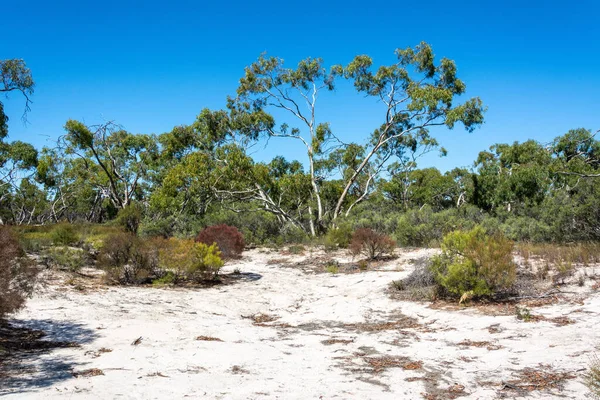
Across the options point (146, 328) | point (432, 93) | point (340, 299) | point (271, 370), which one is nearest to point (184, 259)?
point (340, 299)

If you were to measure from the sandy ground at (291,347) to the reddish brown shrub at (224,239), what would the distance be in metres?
5.97

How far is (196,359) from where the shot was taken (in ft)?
18.7

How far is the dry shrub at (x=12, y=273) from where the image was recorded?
5.58 meters

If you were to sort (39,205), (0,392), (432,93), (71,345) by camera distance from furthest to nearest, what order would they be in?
(39,205)
(432,93)
(71,345)
(0,392)

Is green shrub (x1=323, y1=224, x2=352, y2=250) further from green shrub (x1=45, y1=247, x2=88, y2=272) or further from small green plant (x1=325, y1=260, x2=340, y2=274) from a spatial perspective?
green shrub (x1=45, y1=247, x2=88, y2=272)

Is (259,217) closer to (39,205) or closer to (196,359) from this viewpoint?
(196,359)

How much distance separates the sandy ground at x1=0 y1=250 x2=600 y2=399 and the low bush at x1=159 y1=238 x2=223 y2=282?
4.18 ft

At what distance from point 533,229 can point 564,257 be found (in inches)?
311

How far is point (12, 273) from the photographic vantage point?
581 centimetres

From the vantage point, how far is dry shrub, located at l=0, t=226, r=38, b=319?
558 centimetres

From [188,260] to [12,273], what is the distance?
6.37 metres

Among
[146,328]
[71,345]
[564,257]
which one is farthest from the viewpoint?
[564,257]

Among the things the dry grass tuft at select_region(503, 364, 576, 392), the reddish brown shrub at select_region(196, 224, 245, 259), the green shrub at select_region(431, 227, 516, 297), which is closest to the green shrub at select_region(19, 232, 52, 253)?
the reddish brown shrub at select_region(196, 224, 245, 259)

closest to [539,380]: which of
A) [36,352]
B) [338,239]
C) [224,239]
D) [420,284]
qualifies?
[36,352]
